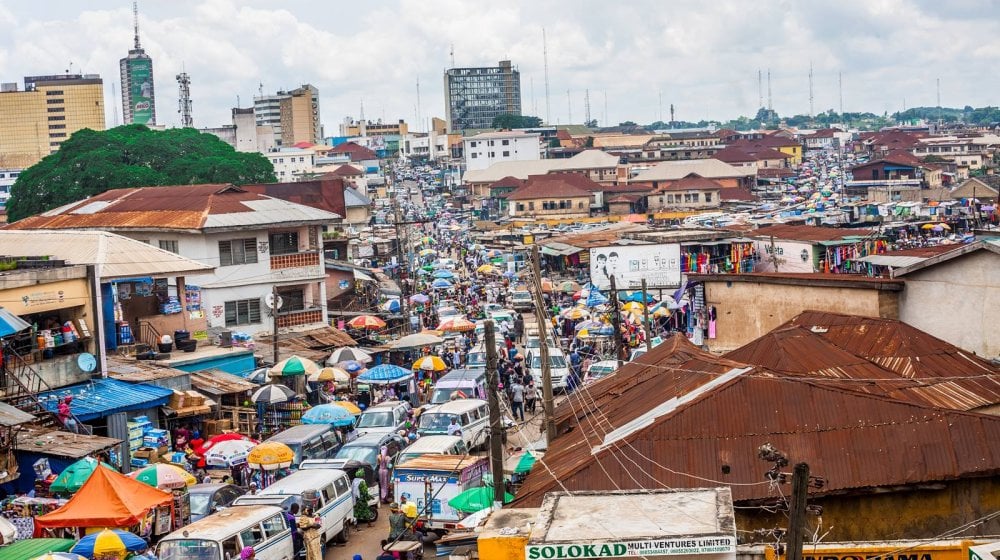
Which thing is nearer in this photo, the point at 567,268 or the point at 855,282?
the point at 855,282

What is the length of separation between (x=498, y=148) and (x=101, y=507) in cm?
11623

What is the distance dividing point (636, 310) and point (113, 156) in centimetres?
4541

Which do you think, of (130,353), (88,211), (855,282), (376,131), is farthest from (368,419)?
(376,131)

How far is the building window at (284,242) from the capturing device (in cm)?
3816

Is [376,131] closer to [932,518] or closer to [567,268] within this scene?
[567,268]

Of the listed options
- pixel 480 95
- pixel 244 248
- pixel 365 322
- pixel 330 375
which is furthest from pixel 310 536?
pixel 480 95

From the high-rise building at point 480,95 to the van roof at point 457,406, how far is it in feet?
525

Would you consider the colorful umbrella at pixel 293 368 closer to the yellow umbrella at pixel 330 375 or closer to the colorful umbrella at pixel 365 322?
the yellow umbrella at pixel 330 375

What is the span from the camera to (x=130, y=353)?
28516mm

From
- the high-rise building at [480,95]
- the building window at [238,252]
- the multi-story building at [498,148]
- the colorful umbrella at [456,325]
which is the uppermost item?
the high-rise building at [480,95]

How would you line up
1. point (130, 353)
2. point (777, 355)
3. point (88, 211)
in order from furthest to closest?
point (88, 211)
point (130, 353)
point (777, 355)

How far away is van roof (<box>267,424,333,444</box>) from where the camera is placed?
2288 centimetres

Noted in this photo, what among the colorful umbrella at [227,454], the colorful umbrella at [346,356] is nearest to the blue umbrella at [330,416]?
the colorful umbrella at [227,454]

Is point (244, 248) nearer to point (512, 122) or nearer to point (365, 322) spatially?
point (365, 322)
